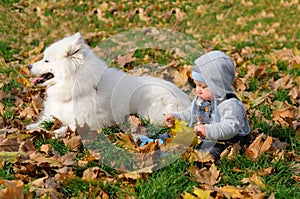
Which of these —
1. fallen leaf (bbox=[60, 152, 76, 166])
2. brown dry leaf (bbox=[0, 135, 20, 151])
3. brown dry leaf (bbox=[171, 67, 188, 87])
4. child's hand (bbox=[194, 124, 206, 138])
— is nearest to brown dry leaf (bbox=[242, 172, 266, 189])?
child's hand (bbox=[194, 124, 206, 138])

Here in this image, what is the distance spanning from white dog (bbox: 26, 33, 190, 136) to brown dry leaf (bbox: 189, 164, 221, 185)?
113cm

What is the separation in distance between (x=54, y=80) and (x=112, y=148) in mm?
1012

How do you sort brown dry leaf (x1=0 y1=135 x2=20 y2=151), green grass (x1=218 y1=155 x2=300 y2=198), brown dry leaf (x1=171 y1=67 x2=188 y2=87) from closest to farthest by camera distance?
green grass (x1=218 y1=155 x2=300 y2=198), brown dry leaf (x1=0 y1=135 x2=20 y2=151), brown dry leaf (x1=171 y1=67 x2=188 y2=87)

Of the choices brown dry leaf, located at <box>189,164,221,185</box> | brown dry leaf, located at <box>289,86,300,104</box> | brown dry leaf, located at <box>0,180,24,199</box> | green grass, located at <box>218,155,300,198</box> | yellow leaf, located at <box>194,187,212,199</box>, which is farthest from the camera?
brown dry leaf, located at <box>289,86,300,104</box>

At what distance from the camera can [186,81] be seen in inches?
200

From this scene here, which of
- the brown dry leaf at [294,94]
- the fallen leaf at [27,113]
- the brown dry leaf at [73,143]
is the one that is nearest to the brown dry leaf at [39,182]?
the brown dry leaf at [73,143]

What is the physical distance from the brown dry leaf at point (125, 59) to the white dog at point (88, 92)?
1.41 meters

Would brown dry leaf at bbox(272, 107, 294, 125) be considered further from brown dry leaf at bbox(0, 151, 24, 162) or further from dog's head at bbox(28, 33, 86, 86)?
brown dry leaf at bbox(0, 151, 24, 162)

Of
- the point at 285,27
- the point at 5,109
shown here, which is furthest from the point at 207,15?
the point at 5,109

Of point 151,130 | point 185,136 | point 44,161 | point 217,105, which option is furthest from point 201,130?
point 44,161

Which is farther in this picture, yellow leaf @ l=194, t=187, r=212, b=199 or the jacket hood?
the jacket hood

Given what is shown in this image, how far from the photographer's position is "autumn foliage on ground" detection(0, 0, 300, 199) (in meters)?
2.75

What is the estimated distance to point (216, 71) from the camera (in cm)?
305

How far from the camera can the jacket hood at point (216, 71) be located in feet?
10.0
